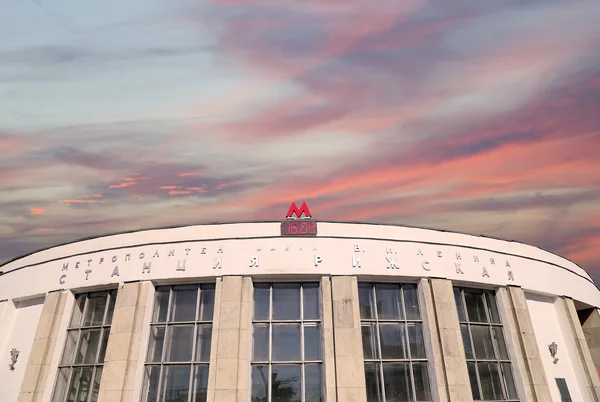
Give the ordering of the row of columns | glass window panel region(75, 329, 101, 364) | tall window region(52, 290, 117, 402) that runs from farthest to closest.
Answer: glass window panel region(75, 329, 101, 364) → tall window region(52, 290, 117, 402) → the row of columns

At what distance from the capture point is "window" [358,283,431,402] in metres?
18.9

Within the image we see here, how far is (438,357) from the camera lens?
19391 millimetres

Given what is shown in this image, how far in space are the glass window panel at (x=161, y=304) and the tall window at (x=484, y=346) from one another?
47.7ft

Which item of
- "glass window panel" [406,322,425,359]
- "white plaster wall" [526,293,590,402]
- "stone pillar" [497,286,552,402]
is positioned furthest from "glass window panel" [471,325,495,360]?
"white plaster wall" [526,293,590,402]

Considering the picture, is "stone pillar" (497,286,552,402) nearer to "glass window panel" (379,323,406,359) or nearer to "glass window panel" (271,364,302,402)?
"glass window panel" (379,323,406,359)

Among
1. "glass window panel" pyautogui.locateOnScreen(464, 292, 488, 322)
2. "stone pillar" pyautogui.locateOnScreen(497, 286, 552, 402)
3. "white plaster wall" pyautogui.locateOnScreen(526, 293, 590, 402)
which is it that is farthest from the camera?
"white plaster wall" pyautogui.locateOnScreen(526, 293, 590, 402)

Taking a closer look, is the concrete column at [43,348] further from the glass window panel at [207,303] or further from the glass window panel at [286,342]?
the glass window panel at [286,342]

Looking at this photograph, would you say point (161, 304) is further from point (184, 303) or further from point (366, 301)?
point (366, 301)

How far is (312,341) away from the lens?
19.4 m

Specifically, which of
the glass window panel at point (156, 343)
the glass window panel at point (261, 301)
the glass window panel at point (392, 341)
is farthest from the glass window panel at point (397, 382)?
the glass window panel at point (156, 343)

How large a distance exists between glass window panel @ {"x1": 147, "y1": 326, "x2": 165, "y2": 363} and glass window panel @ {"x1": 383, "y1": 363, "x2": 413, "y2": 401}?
33.9ft

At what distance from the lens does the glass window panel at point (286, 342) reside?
19.1m

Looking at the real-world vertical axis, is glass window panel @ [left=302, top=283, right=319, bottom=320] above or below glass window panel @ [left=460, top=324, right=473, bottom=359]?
above

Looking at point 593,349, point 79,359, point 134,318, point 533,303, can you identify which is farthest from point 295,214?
point 593,349
